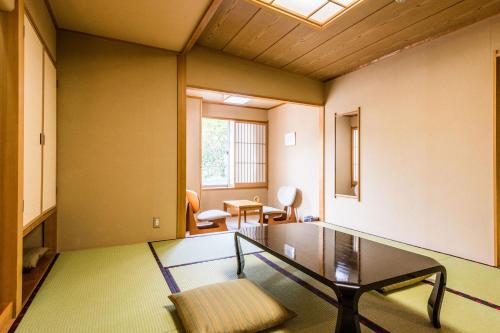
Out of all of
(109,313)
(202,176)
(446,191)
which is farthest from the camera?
(202,176)

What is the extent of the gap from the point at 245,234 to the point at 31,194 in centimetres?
164

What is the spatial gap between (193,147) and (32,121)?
3430 millimetres

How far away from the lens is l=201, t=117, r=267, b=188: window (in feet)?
19.9

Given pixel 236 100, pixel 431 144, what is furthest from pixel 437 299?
pixel 236 100

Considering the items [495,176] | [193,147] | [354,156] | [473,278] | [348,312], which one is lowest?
[473,278]

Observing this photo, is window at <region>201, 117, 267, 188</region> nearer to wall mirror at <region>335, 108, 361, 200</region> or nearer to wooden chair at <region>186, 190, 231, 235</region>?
wooden chair at <region>186, 190, 231, 235</region>

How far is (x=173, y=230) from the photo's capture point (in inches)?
137

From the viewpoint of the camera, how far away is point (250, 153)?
21.1 feet

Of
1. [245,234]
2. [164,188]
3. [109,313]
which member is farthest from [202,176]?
[109,313]

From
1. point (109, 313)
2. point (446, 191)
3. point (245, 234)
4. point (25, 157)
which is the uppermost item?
point (25, 157)

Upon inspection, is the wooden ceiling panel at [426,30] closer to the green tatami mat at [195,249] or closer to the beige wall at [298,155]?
the beige wall at [298,155]

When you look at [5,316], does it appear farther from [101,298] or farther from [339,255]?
[339,255]

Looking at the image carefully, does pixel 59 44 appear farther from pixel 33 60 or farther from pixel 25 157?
pixel 25 157

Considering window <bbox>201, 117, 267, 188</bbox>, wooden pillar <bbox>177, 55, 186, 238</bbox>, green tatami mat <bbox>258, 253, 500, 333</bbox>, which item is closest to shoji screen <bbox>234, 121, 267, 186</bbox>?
window <bbox>201, 117, 267, 188</bbox>
